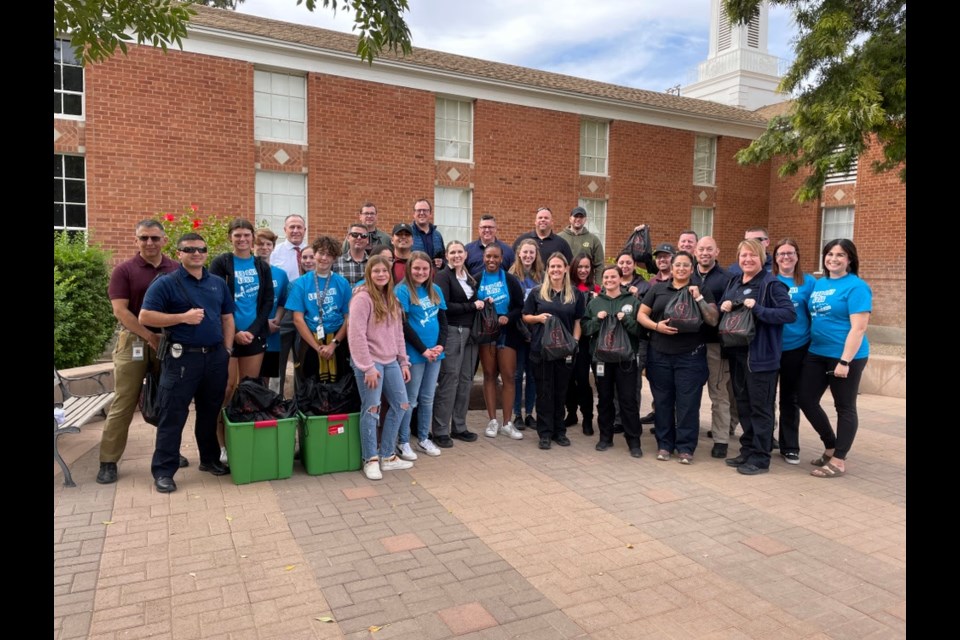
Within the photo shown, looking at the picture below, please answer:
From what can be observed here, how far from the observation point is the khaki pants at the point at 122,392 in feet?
17.2

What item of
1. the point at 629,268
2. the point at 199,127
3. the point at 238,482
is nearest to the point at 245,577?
the point at 238,482

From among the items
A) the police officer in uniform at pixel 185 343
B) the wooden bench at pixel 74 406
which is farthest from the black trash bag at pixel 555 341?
the wooden bench at pixel 74 406

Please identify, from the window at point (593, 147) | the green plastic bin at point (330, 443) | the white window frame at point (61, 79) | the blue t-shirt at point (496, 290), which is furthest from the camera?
the window at point (593, 147)

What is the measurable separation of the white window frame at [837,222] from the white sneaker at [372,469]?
18.2 metres

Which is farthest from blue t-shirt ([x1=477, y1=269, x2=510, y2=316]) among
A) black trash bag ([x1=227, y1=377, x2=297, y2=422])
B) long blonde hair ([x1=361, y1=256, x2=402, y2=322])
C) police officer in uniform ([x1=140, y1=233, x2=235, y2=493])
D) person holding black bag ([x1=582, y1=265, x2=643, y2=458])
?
police officer in uniform ([x1=140, y1=233, x2=235, y2=493])

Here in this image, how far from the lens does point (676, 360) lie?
6113 mm

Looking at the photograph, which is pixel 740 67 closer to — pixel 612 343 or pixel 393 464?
pixel 612 343

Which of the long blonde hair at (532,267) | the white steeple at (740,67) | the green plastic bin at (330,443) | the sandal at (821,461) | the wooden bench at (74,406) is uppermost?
the white steeple at (740,67)

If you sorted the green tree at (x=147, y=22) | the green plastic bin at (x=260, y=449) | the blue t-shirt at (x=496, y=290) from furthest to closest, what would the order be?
the blue t-shirt at (x=496, y=290) → the green plastic bin at (x=260, y=449) → the green tree at (x=147, y=22)

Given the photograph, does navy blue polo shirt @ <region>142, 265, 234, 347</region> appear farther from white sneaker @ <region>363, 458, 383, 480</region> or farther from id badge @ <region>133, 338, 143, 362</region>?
white sneaker @ <region>363, 458, 383, 480</region>

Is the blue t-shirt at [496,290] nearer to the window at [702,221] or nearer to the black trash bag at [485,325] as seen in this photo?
the black trash bag at [485,325]

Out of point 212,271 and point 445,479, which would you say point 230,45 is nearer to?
point 212,271

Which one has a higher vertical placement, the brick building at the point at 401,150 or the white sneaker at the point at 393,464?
the brick building at the point at 401,150
